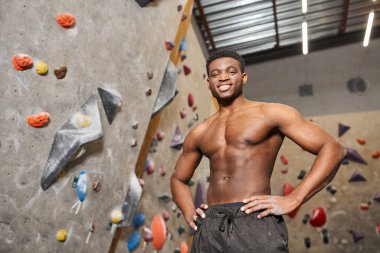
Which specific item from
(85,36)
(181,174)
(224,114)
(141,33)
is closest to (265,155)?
(224,114)

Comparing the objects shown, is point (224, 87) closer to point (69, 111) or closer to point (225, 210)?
point (225, 210)

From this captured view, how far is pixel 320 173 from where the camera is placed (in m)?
1.25

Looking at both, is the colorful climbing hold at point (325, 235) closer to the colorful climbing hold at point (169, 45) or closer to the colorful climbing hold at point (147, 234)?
the colorful climbing hold at point (147, 234)

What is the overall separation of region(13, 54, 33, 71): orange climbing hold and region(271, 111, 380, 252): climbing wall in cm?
419

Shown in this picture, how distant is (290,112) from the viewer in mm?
1385

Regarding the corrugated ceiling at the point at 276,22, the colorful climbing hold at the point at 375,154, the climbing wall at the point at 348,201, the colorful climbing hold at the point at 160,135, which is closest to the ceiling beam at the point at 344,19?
the corrugated ceiling at the point at 276,22

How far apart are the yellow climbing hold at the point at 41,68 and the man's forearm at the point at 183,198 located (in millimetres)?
797

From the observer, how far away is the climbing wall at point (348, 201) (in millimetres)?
4383

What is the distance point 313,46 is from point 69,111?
5.43 meters

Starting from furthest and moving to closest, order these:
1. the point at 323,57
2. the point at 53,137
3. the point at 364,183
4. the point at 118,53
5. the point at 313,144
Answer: the point at 323,57 < the point at 364,183 < the point at 118,53 < the point at 53,137 < the point at 313,144

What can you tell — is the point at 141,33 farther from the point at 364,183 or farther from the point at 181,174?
the point at 364,183

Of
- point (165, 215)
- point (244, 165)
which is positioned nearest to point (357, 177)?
point (165, 215)

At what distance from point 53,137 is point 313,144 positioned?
1116 mm

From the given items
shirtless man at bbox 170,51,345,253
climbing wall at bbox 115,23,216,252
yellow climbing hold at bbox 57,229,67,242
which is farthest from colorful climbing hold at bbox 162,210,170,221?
yellow climbing hold at bbox 57,229,67,242
